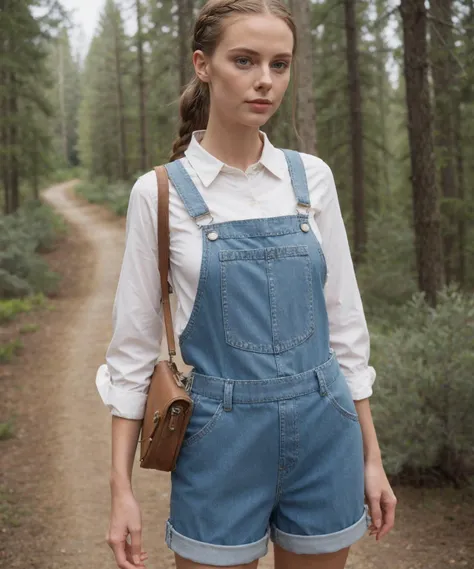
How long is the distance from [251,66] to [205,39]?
0.56 ft

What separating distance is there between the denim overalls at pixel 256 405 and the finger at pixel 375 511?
16cm

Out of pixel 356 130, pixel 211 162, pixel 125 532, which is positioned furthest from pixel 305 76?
pixel 356 130

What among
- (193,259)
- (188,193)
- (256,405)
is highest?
(188,193)

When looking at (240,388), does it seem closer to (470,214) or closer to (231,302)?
(231,302)

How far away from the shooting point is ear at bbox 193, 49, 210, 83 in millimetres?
2092

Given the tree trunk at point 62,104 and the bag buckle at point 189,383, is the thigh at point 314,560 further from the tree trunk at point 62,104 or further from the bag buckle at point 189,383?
the tree trunk at point 62,104

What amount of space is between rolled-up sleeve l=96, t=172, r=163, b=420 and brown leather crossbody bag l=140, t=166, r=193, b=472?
32 mm

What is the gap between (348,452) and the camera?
81.2 inches

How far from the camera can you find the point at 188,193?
2.00 m

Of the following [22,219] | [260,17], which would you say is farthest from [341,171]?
[260,17]

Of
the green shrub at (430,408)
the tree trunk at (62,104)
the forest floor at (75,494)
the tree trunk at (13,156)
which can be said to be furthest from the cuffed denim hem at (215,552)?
the tree trunk at (62,104)

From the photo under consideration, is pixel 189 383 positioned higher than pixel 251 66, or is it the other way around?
pixel 251 66

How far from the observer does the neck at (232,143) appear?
210cm

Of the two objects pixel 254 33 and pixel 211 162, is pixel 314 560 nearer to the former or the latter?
pixel 211 162
